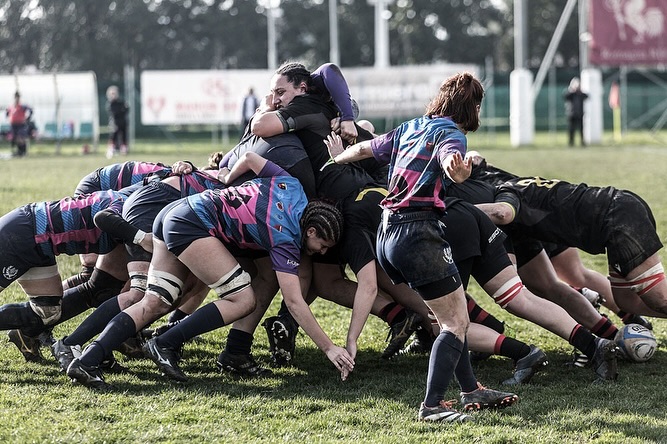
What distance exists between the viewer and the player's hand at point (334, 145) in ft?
17.9

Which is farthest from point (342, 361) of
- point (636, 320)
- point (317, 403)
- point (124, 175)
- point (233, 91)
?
point (233, 91)

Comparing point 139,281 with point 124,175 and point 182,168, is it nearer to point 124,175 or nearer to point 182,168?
Result: point 182,168

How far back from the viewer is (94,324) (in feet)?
17.6

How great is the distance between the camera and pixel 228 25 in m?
54.0

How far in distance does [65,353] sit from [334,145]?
6.21 ft

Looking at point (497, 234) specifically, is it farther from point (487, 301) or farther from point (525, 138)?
point (525, 138)

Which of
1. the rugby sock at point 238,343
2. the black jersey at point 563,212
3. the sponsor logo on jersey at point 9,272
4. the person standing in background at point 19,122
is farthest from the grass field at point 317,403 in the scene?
the person standing in background at point 19,122

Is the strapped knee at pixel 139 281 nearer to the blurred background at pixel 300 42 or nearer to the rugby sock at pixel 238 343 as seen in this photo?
the rugby sock at pixel 238 343

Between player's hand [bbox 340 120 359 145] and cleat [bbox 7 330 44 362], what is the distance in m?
2.17

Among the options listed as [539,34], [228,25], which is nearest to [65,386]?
[228,25]

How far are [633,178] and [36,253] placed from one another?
12.4 metres

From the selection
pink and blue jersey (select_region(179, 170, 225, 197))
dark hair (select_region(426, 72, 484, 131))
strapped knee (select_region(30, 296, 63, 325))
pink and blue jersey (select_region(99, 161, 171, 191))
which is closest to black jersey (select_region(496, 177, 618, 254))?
dark hair (select_region(426, 72, 484, 131))

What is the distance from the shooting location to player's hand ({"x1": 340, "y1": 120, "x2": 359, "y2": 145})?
570 centimetres

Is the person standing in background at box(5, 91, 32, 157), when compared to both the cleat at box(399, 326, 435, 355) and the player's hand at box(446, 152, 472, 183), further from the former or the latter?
the player's hand at box(446, 152, 472, 183)
